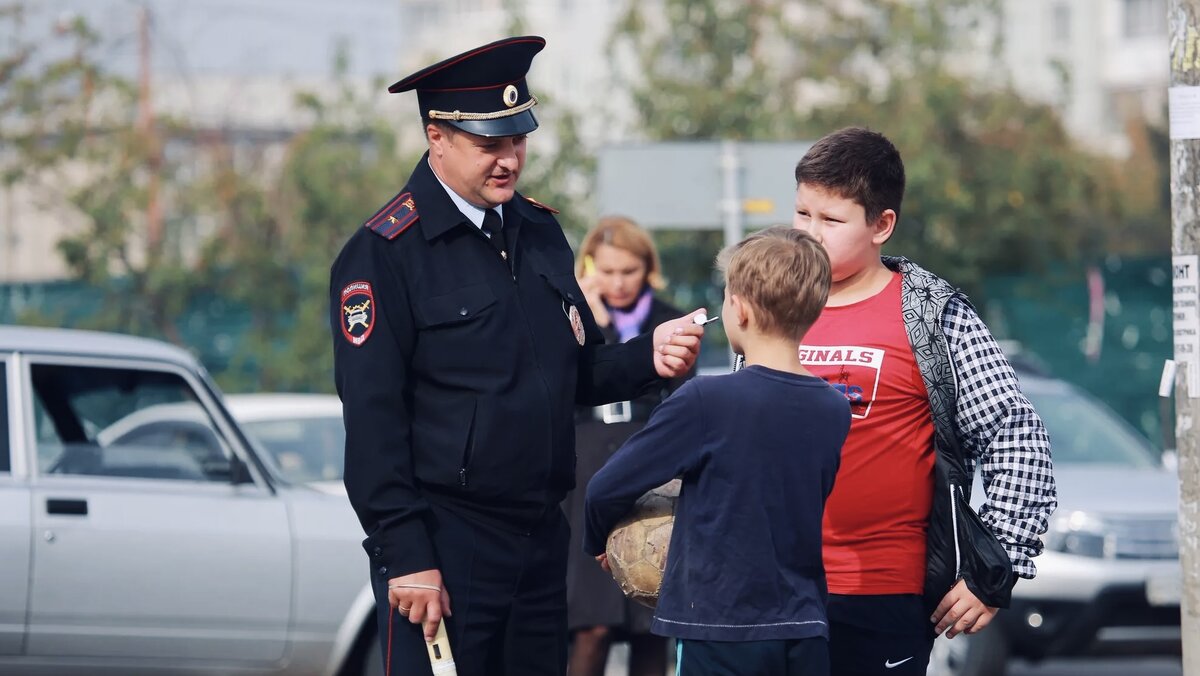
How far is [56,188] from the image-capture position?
16828mm

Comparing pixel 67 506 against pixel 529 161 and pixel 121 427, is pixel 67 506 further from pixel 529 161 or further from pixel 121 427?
pixel 529 161

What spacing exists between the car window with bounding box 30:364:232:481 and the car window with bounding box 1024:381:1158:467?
4732 millimetres

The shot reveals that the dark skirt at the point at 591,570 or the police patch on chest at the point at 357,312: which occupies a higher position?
the police patch on chest at the point at 357,312

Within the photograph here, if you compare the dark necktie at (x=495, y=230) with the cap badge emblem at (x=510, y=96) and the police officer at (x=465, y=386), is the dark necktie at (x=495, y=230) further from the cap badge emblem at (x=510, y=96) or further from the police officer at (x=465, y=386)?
the cap badge emblem at (x=510, y=96)

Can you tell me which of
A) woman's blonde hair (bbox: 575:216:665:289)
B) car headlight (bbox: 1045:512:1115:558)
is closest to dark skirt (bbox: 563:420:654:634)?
woman's blonde hair (bbox: 575:216:665:289)

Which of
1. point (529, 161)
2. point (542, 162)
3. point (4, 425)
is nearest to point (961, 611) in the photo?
point (4, 425)

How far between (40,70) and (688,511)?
14.2 meters

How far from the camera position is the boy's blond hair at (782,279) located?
3457 millimetres

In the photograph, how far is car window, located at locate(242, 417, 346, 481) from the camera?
9.16m

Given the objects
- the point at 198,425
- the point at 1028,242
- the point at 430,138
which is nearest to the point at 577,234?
the point at 1028,242

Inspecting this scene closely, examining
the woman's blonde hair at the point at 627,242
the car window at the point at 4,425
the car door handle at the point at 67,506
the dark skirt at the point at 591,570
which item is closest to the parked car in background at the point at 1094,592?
the woman's blonde hair at the point at 627,242

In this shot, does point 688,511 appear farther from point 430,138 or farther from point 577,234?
point 577,234

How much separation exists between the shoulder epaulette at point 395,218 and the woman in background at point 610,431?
2007mm

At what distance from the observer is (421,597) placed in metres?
3.61
